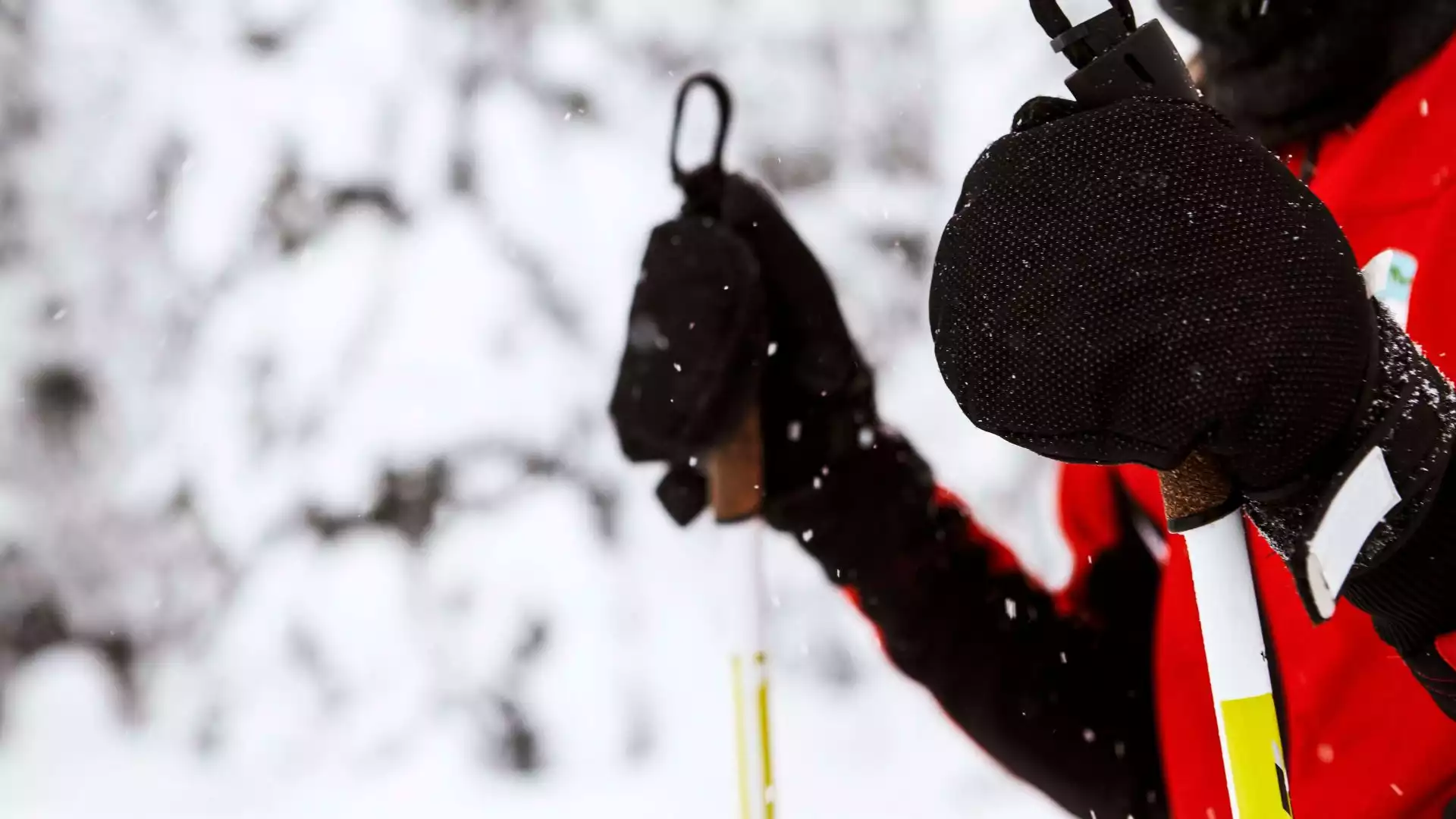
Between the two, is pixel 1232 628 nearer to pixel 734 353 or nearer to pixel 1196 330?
pixel 1196 330

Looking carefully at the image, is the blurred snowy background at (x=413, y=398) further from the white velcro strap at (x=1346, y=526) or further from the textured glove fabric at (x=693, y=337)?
the white velcro strap at (x=1346, y=526)

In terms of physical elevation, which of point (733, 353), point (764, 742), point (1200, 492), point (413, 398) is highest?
point (413, 398)

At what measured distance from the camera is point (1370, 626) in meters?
0.49

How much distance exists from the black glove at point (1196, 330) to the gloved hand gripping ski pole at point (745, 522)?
0.31 metres

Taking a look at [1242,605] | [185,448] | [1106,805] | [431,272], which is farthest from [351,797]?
[1242,605]

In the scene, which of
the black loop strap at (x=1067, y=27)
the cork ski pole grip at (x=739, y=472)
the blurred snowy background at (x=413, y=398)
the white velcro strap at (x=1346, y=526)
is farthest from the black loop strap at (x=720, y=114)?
the blurred snowy background at (x=413, y=398)

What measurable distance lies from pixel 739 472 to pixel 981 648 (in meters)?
0.24

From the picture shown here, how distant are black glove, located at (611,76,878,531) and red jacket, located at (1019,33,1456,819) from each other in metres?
0.30

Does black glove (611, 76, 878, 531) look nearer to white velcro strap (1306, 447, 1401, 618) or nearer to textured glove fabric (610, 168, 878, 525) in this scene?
textured glove fabric (610, 168, 878, 525)

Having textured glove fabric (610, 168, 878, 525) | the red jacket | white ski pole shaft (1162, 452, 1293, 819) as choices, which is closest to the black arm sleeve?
textured glove fabric (610, 168, 878, 525)

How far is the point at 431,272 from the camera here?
46.9 inches

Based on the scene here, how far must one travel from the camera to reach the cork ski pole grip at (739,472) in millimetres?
655

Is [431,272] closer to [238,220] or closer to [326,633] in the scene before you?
[238,220]

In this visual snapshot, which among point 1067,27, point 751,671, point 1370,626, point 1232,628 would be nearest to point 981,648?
point 751,671
